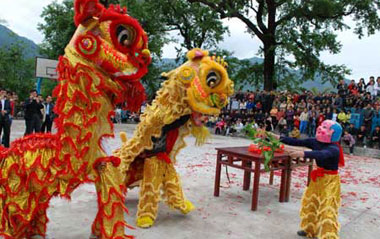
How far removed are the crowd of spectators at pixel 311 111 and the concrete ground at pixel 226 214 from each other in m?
4.49

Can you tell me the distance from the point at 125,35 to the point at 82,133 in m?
0.78

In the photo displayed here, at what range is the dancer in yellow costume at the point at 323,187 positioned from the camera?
3.50 metres

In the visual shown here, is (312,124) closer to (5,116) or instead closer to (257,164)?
(257,164)

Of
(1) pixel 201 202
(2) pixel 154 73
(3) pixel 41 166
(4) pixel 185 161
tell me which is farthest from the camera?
(2) pixel 154 73

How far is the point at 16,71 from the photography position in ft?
71.4

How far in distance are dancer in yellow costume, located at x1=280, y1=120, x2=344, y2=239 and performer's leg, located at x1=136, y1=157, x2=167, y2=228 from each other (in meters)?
1.44

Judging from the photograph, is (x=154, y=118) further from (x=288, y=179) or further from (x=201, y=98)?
(x=288, y=179)

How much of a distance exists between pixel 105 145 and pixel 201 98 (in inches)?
50.4

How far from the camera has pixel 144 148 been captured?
397cm

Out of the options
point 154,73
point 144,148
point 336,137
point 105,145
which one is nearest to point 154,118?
point 144,148

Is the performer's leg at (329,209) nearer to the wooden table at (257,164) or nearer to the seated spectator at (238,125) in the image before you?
the wooden table at (257,164)

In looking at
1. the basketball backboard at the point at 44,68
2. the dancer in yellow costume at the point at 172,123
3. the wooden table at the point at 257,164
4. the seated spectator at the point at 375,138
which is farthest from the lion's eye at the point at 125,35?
the seated spectator at the point at 375,138

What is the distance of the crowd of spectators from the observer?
11680 mm

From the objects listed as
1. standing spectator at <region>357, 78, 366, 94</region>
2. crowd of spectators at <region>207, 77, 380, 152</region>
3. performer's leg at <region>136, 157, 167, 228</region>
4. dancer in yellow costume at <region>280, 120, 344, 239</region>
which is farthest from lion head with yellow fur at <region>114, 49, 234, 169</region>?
standing spectator at <region>357, 78, 366, 94</region>
